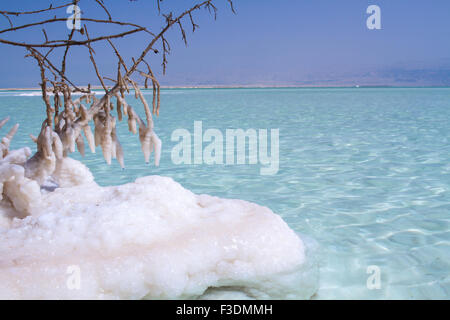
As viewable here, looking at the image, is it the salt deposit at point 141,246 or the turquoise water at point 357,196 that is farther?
the turquoise water at point 357,196

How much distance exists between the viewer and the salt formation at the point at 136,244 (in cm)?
234

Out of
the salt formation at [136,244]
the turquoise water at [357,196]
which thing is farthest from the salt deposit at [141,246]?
the turquoise water at [357,196]

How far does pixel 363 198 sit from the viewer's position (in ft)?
14.9

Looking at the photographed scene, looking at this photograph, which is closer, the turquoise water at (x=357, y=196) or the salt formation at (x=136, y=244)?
the salt formation at (x=136, y=244)

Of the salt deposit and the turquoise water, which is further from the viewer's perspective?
the turquoise water

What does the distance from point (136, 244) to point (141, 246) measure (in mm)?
40

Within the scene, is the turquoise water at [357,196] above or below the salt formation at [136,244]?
below

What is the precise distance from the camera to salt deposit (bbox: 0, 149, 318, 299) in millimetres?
2334

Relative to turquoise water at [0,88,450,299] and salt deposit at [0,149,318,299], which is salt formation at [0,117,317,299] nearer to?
salt deposit at [0,149,318,299]

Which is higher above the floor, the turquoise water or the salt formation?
the salt formation

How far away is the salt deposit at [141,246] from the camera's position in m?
2.33

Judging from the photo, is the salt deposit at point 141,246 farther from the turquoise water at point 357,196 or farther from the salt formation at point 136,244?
the turquoise water at point 357,196

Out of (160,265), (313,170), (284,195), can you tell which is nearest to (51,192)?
→ (160,265)

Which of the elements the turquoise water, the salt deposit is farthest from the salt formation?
the turquoise water
